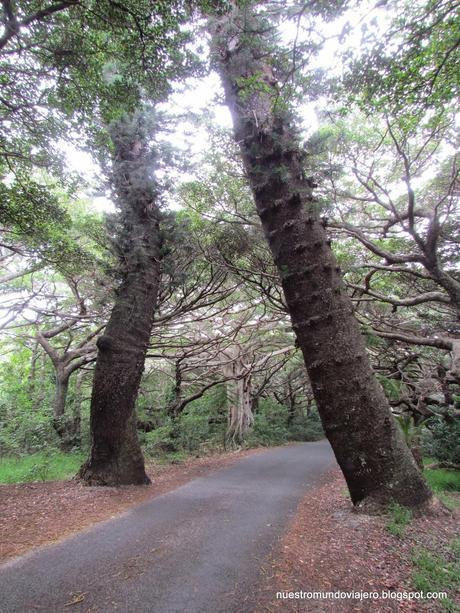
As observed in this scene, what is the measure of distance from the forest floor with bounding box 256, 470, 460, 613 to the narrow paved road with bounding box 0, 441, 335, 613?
0.80 ft

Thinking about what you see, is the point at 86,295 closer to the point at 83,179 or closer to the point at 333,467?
the point at 83,179

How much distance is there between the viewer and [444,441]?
9.22 meters

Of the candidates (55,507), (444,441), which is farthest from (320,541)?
(444,441)

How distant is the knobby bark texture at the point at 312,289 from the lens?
3.91 m

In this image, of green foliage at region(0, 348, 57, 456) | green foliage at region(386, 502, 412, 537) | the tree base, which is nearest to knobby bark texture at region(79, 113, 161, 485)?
the tree base

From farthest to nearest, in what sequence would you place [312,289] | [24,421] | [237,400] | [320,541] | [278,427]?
[278,427], [237,400], [24,421], [312,289], [320,541]

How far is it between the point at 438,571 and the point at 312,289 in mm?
3016

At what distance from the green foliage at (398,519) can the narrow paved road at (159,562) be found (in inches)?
52.1

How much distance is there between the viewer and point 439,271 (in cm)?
572

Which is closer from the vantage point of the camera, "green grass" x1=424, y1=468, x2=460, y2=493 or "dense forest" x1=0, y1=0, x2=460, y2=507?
"dense forest" x1=0, y1=0, x2=460, y2=507

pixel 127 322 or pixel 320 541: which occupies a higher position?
pixel 127 322

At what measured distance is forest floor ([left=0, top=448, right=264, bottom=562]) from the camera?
369 centimetres

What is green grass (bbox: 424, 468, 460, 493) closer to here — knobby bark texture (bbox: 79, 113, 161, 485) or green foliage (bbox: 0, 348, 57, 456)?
knobby bark texture (bbox: 79, 113, 161, 485)

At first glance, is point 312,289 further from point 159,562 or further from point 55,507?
point 55,507
